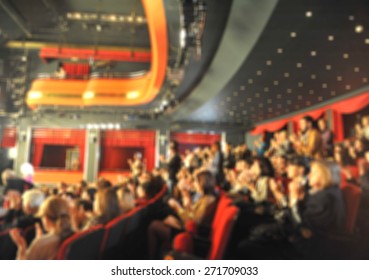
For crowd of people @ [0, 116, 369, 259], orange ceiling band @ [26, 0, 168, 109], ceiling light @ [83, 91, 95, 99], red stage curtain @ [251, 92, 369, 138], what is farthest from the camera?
red stage curtain @ [251, 92, 369, 138]

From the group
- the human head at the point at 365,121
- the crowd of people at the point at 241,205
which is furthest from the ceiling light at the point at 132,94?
the human head at the point at 365,121

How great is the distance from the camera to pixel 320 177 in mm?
1181

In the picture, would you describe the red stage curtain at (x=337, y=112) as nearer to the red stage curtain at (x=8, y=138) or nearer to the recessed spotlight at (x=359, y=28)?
the recessed spotlight at (x=359, y=28)

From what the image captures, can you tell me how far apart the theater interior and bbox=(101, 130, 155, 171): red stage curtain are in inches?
0.4

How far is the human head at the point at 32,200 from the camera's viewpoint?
1161mm

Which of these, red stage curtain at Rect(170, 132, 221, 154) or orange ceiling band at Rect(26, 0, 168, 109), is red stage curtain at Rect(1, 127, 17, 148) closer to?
orange ceiling band at Rect(26, 0, 168, 109)

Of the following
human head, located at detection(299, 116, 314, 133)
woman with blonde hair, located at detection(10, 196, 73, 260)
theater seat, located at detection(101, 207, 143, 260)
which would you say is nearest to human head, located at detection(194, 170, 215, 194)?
theater seat, located at detection(101, 207, 143, 260)

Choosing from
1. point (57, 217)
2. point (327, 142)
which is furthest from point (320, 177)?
point (327, 142)

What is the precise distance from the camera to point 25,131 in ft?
4.56

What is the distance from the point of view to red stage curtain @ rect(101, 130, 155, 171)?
1709 mm
